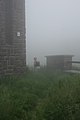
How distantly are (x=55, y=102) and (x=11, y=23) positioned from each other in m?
4.80

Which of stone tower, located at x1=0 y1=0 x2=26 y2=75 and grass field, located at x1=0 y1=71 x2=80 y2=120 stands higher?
Answer: stone tower, located at x1=0 y1=0 x2=26 y2=75

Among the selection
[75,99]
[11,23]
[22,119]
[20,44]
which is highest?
[11,23]

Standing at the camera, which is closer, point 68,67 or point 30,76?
point 30,76

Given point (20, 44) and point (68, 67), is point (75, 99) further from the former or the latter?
point (68, 67)

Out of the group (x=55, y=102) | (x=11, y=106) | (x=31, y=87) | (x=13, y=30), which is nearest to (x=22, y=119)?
(x=11, y=106)

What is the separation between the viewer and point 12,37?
984 centimetres

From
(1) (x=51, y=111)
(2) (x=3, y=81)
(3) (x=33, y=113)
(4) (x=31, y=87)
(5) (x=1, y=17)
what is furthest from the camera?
(5) (x=1, y=17)

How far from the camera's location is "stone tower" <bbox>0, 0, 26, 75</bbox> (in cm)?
965

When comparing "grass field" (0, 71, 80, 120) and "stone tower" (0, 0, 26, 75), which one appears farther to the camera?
"stone tower" (0, 0, 26, 75)

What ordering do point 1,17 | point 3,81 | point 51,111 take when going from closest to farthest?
1. point 51,111
2. point 3,81
3. point 1,17

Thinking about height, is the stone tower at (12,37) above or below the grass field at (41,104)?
above

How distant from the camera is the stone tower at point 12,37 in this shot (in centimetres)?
965

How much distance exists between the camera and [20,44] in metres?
9.96

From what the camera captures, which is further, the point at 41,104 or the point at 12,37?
the point at 12,37
